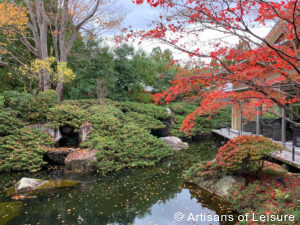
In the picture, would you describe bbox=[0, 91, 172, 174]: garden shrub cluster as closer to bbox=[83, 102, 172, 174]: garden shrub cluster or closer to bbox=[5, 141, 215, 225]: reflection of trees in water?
bbox=[83, 102, 172, 174]: garden shrub cluster

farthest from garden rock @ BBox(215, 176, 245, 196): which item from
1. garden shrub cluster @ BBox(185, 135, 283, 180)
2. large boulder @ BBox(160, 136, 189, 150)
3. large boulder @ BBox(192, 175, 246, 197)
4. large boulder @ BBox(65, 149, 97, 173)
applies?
A: large boulder @ BBox(160, 136, 189, 150)

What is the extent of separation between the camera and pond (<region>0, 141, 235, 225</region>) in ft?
16.6

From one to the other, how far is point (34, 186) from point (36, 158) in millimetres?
2238

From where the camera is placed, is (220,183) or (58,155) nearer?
(220,183)

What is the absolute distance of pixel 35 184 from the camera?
686 centimetres

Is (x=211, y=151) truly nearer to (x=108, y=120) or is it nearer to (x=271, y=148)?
(x=108, y=120)

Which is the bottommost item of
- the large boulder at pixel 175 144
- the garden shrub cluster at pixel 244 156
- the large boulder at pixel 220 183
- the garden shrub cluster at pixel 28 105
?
the large boulder at pixel 175 144

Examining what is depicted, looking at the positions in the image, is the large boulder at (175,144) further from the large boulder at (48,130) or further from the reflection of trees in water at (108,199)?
the large boulder at (48,130)

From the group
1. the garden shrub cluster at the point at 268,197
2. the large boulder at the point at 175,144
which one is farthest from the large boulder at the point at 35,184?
the large boulder at the point at 175,144

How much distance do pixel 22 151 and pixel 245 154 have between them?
7.79 meters

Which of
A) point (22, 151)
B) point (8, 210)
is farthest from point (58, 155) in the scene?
point (8, 210)

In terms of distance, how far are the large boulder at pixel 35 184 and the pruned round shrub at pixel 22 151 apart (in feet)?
5.55

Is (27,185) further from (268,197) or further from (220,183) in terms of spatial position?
(268,197)

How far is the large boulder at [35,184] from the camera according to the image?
6.58 meters
